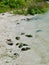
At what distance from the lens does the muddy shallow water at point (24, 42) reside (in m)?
14.0

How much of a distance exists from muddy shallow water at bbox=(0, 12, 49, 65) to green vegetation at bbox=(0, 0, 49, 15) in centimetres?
562

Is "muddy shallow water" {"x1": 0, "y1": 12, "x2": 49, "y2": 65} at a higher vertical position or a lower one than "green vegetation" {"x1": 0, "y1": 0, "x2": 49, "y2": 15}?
higher

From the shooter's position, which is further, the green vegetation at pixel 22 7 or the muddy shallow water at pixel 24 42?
the green vegetation at pixel 22 7

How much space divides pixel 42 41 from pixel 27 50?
206cm

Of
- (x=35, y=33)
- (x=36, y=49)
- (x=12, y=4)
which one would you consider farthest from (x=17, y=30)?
(x=12, y=4)

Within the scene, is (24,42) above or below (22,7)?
above

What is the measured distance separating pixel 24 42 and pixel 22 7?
17.5m

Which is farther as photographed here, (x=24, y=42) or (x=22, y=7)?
(x=22, y=7)

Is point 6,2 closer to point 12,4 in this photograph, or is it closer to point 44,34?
point 12,4

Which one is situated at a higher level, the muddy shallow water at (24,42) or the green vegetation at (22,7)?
the muddy shallow water at (24,42)

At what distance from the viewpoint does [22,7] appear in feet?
113

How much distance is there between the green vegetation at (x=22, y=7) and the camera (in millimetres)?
31422

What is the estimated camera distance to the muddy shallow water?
1404 cm

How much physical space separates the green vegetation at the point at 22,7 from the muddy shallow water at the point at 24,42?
5620 mm
